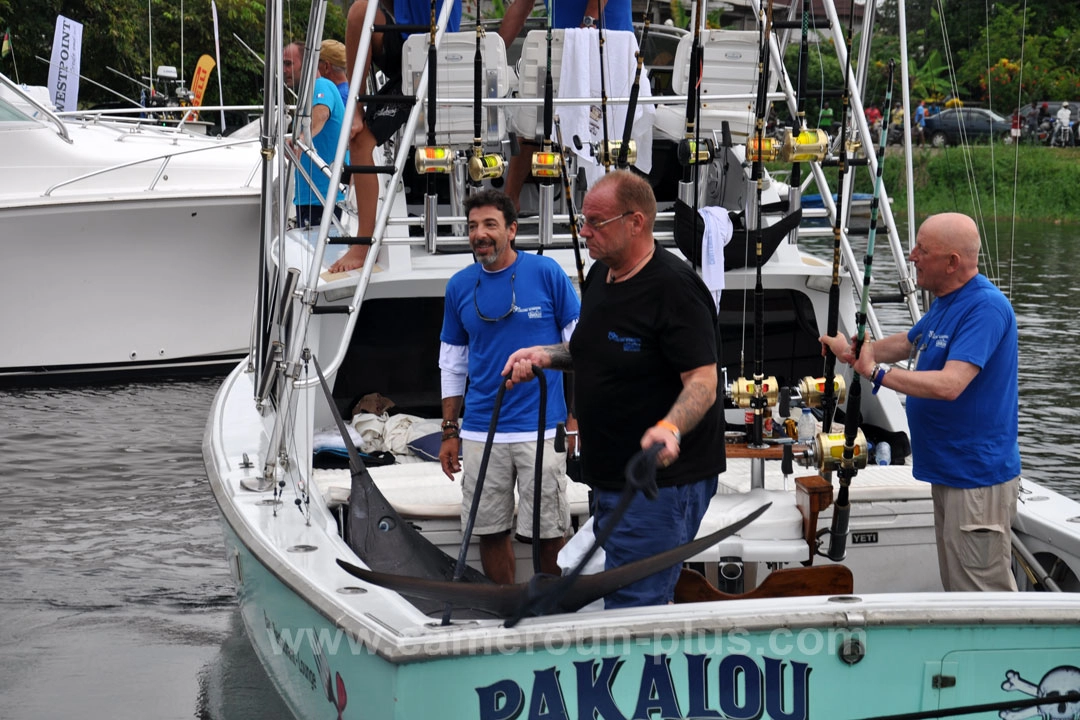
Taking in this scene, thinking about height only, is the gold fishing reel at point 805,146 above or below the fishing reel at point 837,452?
above

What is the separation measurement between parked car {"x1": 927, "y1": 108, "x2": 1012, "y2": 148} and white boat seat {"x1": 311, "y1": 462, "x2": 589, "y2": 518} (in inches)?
1149

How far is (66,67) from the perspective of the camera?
16.4 m

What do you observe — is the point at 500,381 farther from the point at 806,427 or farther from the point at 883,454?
the point at 883,454

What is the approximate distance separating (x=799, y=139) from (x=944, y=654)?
2.01m

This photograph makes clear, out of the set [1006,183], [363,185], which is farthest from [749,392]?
[1006,183]

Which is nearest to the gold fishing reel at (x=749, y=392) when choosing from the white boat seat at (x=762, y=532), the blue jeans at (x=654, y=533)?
the white boat seat at (x=762, y=532)

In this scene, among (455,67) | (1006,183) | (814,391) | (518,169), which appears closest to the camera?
(814,391)

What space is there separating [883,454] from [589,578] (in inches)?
111

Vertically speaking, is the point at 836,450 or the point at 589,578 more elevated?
the point at 836,450

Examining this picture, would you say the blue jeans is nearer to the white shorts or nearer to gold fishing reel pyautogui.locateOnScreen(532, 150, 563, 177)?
the white shorts

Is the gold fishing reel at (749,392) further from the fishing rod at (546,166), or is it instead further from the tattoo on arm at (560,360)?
the fishing rod at (546,166)

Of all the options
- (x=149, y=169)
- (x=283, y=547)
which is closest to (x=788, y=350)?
(x=283, y=547)

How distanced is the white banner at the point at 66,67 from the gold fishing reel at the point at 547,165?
1243cm

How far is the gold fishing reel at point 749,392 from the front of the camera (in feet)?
14.0
